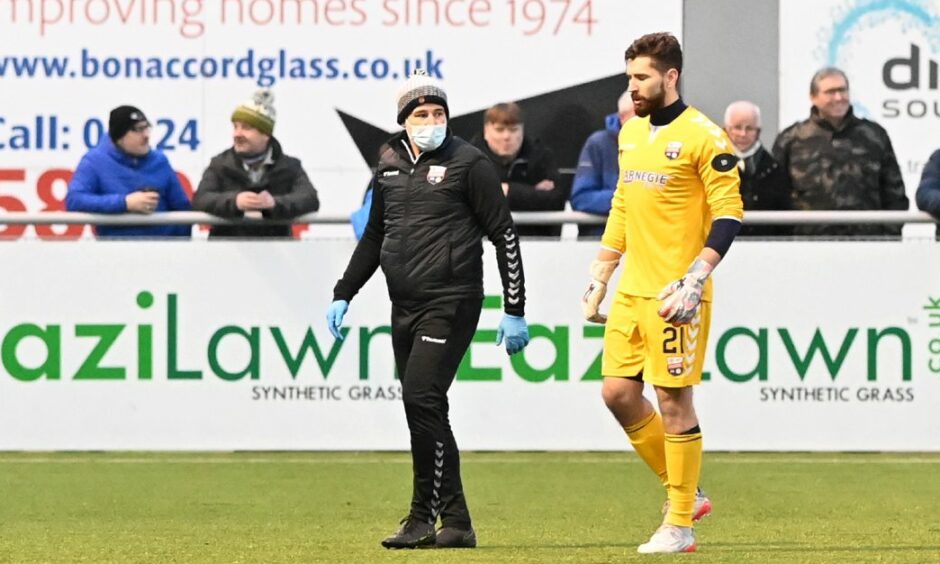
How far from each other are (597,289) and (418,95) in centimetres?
108

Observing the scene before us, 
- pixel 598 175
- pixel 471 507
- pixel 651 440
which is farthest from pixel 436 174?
pixel 598 175

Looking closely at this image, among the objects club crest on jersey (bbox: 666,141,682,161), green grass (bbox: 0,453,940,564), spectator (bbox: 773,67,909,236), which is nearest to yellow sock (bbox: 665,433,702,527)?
green grass (bbox: 0,453,940,564)

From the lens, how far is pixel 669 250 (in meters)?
8.80

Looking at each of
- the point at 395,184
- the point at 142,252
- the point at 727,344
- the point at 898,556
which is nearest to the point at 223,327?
the point at 142,252

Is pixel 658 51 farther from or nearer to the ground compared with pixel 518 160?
farther from the ground

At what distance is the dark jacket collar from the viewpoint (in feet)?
28.8

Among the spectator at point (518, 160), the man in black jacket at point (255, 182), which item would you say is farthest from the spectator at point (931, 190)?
the man in black jacket at point (255, 182)

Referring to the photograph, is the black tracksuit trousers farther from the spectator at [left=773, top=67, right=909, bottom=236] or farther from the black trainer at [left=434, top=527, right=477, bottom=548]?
the spectator at [left=773, top=67, right=909, bottom=236]

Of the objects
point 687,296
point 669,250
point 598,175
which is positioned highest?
point 598,175

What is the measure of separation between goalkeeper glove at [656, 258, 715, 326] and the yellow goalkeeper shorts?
0.41ft

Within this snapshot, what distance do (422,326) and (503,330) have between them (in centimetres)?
33

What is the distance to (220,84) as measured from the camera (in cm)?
1734

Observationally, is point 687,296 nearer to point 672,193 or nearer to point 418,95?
point 672,193

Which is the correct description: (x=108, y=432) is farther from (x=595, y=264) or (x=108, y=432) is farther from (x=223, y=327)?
(x=595, y=264)
